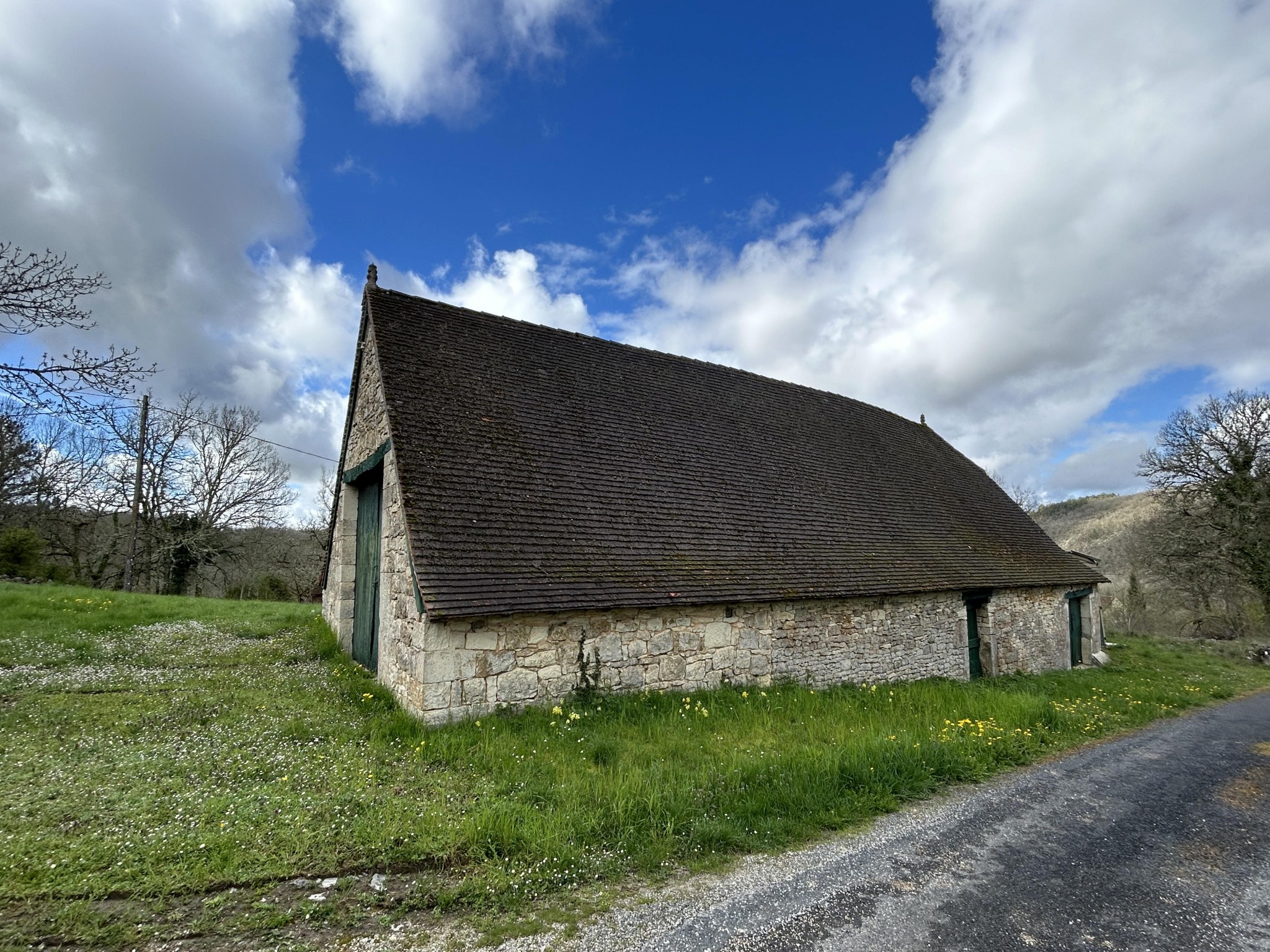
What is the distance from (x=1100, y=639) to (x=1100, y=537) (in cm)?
3384

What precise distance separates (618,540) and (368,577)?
4.50m

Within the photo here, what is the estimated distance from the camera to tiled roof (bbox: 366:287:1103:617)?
306 inches

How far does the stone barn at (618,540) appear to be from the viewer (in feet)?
24.2

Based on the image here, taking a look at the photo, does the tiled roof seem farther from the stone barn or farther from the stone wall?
the stone wall

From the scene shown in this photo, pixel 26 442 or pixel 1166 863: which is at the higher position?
pixel 26 442

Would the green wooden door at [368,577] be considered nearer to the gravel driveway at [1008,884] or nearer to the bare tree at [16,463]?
the gravel driveway at [1008,884]

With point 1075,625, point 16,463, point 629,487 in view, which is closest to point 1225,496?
point 1075,625

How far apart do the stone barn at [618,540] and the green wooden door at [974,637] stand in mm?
70

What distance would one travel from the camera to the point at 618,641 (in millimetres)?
7973

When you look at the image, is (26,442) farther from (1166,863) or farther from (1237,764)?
(1237,764)

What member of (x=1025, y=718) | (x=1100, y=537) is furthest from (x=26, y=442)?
(x=1100, y=537)

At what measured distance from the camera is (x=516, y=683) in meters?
7.21

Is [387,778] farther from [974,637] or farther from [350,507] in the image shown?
[974,637]

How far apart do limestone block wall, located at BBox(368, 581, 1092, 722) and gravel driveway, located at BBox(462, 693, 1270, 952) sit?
3.75 meters
